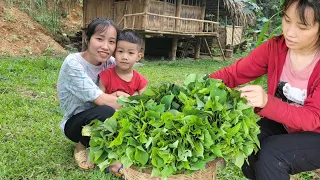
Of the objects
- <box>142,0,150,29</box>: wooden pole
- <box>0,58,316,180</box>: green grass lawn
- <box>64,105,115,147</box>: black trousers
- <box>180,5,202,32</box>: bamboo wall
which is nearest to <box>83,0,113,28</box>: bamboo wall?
<box>142,0,150,29</box>: wooden pole

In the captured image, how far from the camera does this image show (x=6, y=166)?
9.15ft

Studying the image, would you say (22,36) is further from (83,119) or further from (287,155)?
(287,155)

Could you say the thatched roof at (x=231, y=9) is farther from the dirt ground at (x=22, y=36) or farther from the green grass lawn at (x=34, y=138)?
the green grass lawn at (x=34, y=138)

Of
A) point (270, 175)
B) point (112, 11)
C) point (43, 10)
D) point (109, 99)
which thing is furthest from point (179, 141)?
point (43, 10)

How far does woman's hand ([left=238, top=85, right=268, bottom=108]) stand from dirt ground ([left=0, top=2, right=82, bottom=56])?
421 inches

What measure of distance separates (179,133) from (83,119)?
1.37 meters

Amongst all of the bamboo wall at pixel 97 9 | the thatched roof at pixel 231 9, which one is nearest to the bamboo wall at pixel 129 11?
the bamboo wall at pixel 97 9

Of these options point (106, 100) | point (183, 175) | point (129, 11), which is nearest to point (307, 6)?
point (183, 175)

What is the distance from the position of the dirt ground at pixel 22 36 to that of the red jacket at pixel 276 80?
10289 millimetres

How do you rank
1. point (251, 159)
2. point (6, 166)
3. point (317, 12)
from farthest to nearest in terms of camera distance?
point (6, 166)
point (251, 159)
point (317, 12)

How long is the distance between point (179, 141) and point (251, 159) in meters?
0.67

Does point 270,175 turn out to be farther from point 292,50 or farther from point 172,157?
point 292,50

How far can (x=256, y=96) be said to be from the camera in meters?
1.62

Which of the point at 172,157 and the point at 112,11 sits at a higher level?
the point at 112,11
